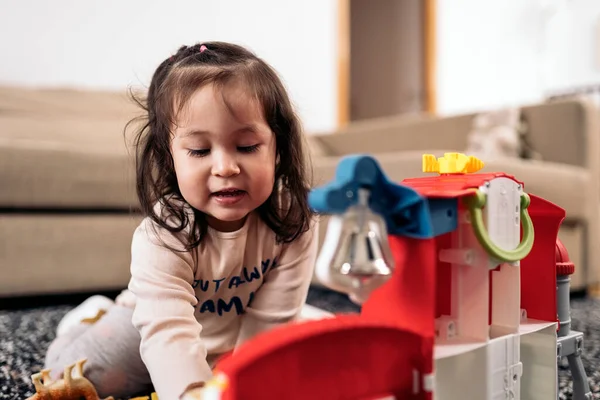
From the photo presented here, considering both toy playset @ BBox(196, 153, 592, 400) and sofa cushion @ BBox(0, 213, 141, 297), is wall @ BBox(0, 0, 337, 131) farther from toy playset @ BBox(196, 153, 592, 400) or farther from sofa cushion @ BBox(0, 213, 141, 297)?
toy playset @ BBox(196, 153, 592, 400)

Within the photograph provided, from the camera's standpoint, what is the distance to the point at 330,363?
0.44m

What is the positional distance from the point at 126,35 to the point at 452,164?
7.58 feet

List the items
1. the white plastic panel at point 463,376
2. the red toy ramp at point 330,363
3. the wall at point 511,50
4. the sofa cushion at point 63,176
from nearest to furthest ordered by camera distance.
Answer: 1. the red toy ramp at point 330,363
2. the white plastic panel at point 463,376
3. the sofa cushion at point 63,176
4. the wall at point 511,50

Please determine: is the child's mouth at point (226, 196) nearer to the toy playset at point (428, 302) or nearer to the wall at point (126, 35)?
the toy playset at point (428, 302)

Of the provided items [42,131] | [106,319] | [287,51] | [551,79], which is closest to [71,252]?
[42,131]

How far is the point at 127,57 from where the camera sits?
2.59 metres

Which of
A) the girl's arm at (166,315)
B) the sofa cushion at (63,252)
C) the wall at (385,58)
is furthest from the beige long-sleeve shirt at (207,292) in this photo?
the wall at (385,58)

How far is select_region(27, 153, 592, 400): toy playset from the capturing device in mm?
428

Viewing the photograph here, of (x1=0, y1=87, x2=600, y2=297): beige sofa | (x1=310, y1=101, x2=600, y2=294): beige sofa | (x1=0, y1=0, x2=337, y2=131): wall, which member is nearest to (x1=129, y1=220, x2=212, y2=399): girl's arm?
(x1=0, y1=87, x2=600, y2=297): beige sofa

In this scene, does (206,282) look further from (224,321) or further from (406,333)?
(406,333)

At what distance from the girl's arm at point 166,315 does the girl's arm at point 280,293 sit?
13 centimetres

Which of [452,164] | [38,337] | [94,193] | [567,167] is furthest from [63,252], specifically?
[567,167]

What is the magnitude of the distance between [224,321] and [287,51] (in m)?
2.64

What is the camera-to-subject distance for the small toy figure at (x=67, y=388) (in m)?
0.73
